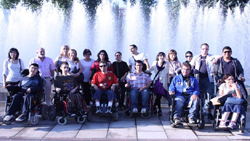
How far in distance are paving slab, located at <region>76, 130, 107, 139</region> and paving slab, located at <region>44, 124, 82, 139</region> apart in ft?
0.36

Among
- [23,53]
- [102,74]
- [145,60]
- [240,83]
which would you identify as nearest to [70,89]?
[102,74]

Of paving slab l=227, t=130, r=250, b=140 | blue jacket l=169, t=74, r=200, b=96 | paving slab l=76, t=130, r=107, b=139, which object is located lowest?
paving slab l=227, t=130, r=250, b=140

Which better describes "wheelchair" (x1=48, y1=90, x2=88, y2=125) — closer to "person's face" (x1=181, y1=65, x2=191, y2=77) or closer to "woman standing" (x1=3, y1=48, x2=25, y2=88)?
"woman standing" (x1=3, y1=48, x2=25, y2=88)

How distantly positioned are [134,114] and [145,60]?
4.67ft

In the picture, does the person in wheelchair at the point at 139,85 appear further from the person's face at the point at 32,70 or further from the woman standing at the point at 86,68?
the person's face at the point at 32,70

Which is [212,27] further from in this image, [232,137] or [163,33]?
[232,137]

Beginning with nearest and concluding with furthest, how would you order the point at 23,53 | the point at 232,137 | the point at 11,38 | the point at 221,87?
the point at 232,137
the point at 221,87
the point at 23,53
the point at 11,38

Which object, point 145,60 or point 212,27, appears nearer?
point 145,60

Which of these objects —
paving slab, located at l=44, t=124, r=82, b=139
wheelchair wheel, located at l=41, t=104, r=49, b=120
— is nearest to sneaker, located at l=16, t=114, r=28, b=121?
wheelchair wheel, located at l=41, t=104, r=49, b=120

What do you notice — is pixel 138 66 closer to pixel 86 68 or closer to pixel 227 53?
pixel 86 68

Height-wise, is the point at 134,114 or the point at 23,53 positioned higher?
the point at 23,53

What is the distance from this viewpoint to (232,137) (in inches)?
187

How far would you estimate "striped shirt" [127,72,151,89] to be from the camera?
634cm

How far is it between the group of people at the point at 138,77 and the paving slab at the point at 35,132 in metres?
0.34
